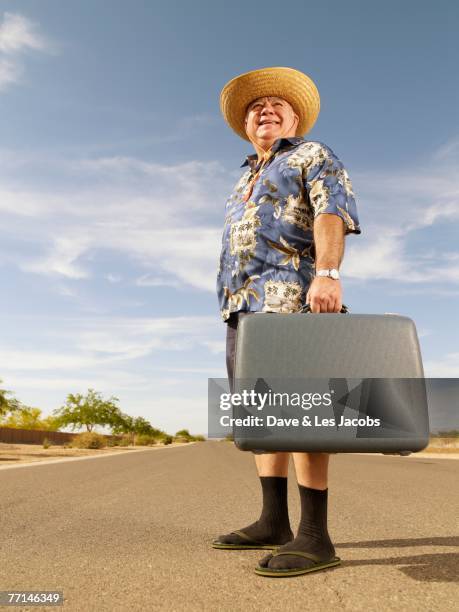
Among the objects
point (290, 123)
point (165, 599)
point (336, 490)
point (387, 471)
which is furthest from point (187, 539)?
point (387, 471)

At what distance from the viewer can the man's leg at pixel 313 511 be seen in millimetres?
2703

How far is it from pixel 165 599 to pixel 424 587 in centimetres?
103

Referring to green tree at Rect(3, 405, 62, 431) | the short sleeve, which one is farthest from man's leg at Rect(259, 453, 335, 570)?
green tree at Rect(3, 405, 62, 431)

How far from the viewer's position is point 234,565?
2758mm

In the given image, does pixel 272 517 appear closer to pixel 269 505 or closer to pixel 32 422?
pixel 269 505

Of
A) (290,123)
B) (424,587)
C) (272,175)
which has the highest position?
(290,123)

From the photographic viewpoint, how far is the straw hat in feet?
12.0

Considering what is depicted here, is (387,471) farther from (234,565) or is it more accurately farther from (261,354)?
(261,354)

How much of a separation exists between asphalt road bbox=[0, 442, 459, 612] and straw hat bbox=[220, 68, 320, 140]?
8.48ft

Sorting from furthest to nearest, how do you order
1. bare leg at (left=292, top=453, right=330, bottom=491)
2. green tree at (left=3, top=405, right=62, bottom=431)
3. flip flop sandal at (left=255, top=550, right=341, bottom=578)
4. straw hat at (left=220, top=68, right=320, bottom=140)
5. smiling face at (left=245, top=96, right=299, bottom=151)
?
green tree at (left=3, top=405, right=62, bottom=431) → straw hat at (left=220, top=68, right=320, bottom=140) → smiling face at (left=245, top=96, right=299, bottom=151) → bare leg at (left=292, top=453, right=330, bottom=491) → flip flop sandal at (left=255, top=550, right=341, bottom=578)

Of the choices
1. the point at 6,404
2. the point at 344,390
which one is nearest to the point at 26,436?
the point at 6,404

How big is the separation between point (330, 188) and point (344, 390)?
1116 millimetres

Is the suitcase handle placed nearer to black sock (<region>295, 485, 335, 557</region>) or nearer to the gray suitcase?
the gray suitcase

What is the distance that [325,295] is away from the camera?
8.80ft
